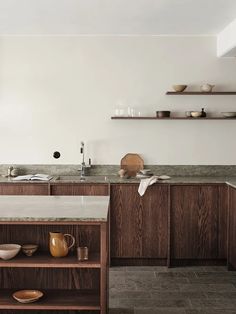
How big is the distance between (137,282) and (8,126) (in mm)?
2436

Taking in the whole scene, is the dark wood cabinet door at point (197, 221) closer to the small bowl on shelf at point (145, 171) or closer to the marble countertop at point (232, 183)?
the marble countertop at point (232, 183)

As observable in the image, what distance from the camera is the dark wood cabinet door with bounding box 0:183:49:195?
202 inches

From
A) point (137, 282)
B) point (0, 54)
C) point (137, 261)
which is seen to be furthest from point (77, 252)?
point (0, 54)

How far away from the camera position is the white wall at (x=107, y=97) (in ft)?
18.5

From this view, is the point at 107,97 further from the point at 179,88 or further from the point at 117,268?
the point at 117,268

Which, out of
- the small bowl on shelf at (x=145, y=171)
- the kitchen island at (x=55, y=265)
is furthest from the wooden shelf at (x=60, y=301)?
the small bowl on shelf at (x=145, y=171)

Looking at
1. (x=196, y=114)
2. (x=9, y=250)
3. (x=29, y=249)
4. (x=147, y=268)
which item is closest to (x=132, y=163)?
(x=196, y=114)

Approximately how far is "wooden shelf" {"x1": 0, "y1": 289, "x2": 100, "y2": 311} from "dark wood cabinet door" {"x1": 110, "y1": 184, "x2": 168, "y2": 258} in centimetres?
180

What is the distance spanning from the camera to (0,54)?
18.5 ft

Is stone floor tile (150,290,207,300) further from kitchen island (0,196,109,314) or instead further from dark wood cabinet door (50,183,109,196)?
dark wood cabinet door (50,183,109,196)

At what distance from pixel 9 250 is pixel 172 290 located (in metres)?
1.82

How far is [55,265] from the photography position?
3049 millimetres

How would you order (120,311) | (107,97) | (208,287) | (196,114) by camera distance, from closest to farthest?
(120,311)
(208,287)
(196,114)
(107,97)

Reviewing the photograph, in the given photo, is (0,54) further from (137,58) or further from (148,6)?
(148,6)
